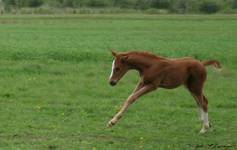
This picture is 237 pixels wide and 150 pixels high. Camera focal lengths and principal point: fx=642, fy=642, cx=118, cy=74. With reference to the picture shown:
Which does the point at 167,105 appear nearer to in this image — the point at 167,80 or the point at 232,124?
the point at 232,124

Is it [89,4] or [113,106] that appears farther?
[89,4]

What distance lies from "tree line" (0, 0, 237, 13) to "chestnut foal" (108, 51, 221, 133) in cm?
8543

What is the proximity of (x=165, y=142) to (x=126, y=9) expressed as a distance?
85634 millimetres

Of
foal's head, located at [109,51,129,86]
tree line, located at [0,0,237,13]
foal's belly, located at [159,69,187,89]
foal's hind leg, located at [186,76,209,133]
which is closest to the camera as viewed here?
foal's head, located at [109,51,129,86]

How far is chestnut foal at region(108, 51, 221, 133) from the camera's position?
11516 mm

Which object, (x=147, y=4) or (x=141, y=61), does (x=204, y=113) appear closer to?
(x=141, y=61)

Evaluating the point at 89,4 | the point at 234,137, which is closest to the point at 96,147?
the point at 234,137

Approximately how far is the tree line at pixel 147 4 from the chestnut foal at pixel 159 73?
8543 cm

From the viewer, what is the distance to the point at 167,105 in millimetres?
15750

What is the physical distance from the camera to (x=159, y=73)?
11.8 meters

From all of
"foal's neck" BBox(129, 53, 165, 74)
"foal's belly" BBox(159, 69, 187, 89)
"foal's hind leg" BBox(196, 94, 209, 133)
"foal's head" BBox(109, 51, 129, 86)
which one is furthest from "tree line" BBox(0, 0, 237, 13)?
"foal's head" BBox(109, 51, 129, 86)

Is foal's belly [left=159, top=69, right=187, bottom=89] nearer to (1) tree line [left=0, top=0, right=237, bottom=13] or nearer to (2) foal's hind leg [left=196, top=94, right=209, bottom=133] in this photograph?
(2) foal's hind leg [left=196, top=94, right=209, bottom=133]

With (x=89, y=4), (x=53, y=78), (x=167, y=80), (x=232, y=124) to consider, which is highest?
(x=167, y=80)

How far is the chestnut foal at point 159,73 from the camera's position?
11516mm
